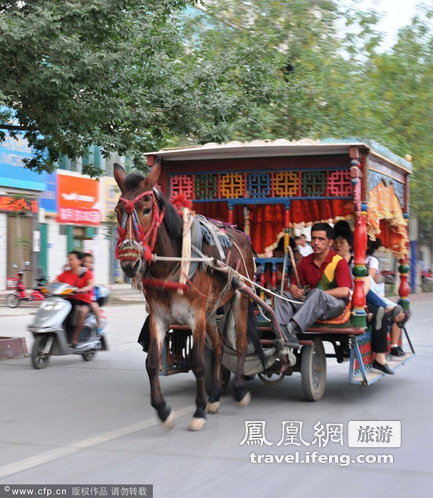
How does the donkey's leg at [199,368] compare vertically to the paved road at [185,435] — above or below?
above

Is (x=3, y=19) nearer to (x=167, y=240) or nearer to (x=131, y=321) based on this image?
(x=167, y=240)

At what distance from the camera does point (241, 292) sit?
7.77 metres

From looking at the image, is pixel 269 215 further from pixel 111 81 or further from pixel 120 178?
pixel 120 178

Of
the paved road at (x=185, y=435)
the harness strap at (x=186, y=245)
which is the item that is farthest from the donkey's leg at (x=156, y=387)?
the harness strap at (x=186, y=245)

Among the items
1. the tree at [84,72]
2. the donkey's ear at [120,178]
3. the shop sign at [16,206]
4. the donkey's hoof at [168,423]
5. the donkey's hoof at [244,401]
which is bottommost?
the donkey's hoof at [244,401]

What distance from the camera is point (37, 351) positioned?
34.2 ft

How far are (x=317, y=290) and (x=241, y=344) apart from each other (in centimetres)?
95

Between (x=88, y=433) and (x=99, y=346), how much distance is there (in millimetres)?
4979

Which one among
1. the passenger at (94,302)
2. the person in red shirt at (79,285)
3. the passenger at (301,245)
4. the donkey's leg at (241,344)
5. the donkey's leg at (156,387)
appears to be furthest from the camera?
the passenger at (94,302)

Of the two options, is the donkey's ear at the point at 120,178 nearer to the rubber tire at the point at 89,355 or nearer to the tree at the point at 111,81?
the tree at the point at 111,81

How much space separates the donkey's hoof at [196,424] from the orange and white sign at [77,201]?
76.0ft

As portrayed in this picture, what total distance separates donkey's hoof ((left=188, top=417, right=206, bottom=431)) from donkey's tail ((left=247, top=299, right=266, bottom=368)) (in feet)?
4.63

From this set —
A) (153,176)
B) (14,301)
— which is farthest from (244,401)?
(14,301)

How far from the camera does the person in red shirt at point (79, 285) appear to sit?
427 inches
